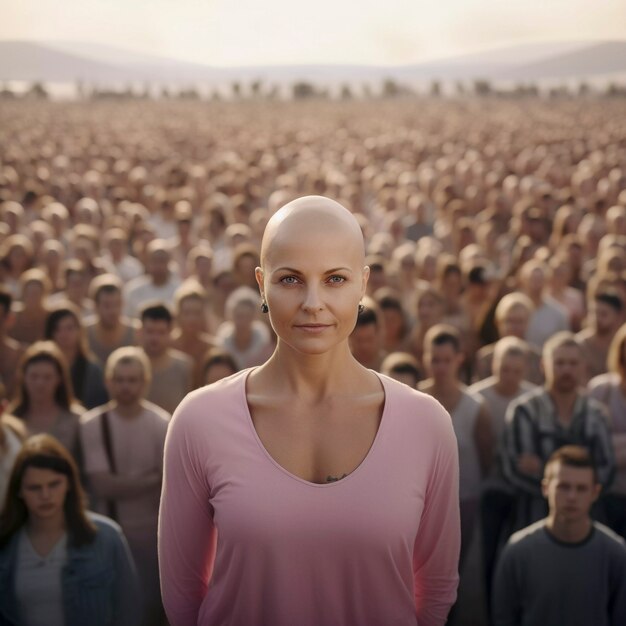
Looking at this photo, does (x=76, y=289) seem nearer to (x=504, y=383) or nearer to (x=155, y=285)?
(x=155, y=285)

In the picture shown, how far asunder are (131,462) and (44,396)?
678 millimetres

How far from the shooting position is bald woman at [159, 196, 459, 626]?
2.06m

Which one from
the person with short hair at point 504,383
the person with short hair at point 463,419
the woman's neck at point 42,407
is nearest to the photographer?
the person with short hair at point 463,419

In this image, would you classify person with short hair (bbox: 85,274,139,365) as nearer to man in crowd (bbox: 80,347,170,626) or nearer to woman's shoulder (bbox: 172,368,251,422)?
man in crowd (bbox: 80,347,170,626)

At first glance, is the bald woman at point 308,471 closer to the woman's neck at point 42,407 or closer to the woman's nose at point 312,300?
the woman's nose at point 312,300

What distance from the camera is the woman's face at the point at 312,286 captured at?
2.08m

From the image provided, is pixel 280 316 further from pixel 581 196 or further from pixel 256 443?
pixel 581 196

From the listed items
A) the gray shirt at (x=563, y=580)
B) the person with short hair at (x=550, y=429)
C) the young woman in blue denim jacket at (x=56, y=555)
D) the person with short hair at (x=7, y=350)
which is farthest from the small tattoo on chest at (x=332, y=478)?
the person with short hair at (x=7, y=350)

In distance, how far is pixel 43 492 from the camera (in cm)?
425

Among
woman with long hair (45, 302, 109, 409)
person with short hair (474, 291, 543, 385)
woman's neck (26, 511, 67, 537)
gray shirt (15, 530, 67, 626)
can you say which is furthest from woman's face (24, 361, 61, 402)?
person with short hair (474, 291, 543, 385)

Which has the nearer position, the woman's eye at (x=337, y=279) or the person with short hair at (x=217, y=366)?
the woman's eye at (x=337, y=279)

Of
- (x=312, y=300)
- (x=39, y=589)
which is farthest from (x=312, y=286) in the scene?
(x=39, y=589)

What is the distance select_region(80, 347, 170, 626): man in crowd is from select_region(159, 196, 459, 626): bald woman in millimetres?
3013

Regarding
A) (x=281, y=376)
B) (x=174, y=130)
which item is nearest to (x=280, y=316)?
(x=281, y=376)
